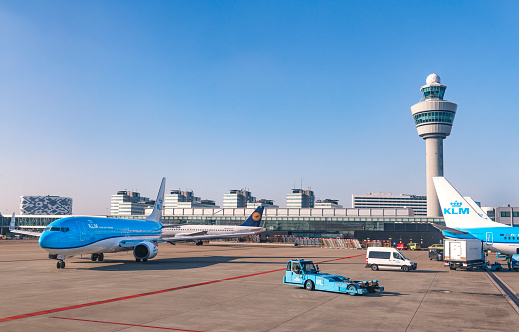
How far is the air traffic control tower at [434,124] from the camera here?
576ft

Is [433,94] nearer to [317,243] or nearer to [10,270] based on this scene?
[317,243]

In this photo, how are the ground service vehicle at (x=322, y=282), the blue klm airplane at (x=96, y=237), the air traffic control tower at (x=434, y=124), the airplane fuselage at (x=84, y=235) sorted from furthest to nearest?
the air traffic control tower at (x=434, y=124) → the blue klm airplane at (x=96, y=237) → the airplane fuselage at (x=84, y=235) → the ground service vehicle at (x=322, y=282)

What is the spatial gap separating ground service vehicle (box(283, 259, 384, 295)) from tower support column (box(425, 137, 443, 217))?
6231 inches

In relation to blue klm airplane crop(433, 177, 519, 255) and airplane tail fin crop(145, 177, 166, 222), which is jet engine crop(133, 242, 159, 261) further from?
blue klm airplane crop(433, 177, 519, 255)

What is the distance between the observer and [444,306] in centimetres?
2270

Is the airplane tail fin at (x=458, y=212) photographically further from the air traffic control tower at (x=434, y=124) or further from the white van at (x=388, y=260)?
the air traffic control tower at (x=434, y=124)

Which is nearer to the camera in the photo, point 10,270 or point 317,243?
point 10,270

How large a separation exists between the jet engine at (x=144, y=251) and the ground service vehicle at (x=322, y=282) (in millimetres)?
21343

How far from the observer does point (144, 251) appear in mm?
46312

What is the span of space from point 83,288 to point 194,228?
73715 mm

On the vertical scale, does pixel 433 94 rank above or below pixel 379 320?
above

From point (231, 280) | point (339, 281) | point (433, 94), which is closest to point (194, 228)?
point (231, 280)

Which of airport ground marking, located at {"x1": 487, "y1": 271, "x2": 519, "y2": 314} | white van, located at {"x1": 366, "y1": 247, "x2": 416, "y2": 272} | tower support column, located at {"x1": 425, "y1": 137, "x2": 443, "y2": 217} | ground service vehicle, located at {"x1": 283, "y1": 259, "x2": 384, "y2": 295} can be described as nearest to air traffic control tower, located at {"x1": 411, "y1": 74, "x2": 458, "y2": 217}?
tower support column, located at {"x1": 425, "y1": 137, "x2": 443, "y2": 217}

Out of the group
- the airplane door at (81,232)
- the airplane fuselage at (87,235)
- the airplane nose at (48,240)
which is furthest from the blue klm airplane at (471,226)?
the airplane nose at (48,240)
